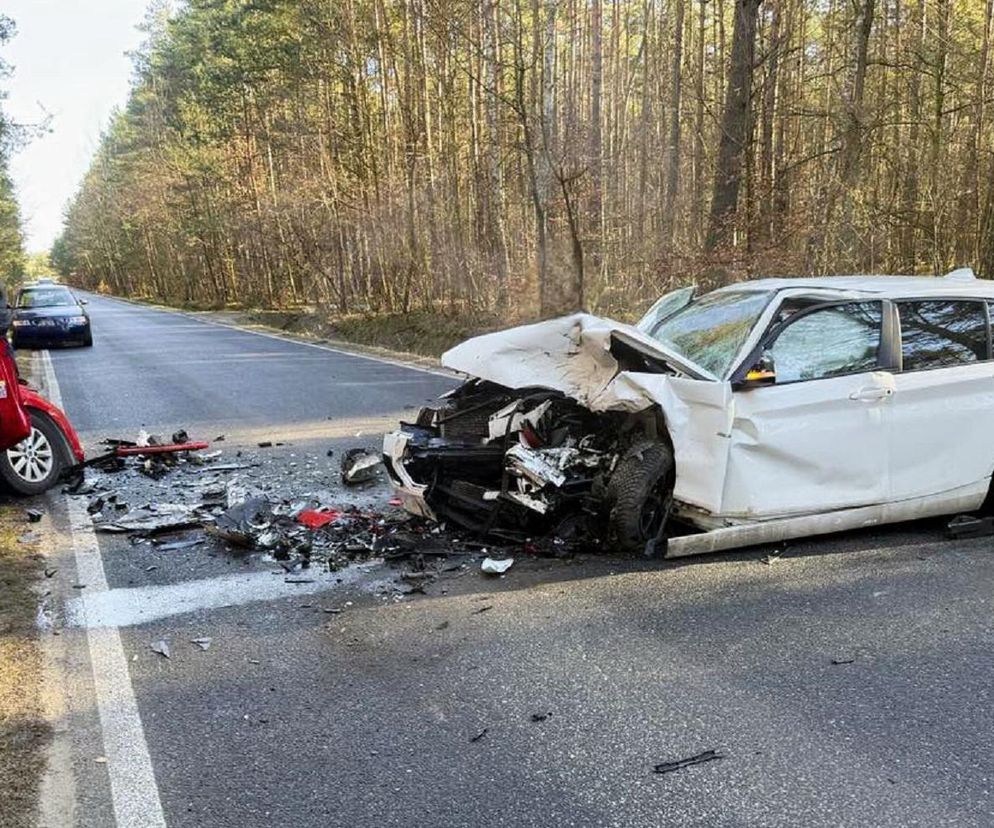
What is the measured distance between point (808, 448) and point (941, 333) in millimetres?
1399

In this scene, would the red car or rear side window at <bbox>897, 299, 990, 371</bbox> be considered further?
the red car

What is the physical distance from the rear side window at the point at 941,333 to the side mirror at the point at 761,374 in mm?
974

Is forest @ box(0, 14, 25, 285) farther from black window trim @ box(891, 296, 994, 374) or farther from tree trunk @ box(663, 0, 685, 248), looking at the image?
tree trunk @ box(663, 0, 685, 248)

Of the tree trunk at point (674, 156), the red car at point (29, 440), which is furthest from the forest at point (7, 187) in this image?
the tree trunk at point (674, 156)

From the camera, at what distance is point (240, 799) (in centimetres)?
279

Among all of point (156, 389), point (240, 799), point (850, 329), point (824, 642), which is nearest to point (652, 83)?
point (156, 389)

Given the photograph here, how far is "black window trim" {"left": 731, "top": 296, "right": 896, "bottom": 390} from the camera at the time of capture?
16.2 feet

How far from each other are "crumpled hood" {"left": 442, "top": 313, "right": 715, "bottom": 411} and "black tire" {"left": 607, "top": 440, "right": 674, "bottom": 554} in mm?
370

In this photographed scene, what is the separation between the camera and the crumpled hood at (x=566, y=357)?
5.02 meters

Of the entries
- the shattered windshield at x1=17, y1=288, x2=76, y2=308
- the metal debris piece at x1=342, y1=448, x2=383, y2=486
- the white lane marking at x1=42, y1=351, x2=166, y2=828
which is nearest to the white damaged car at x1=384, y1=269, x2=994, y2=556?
the metal debris piece at x1=342, y1=448, x2=383, y2=486

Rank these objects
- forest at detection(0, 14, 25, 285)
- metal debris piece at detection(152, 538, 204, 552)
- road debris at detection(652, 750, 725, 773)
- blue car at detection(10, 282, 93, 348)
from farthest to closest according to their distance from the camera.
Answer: forest at detection(0, 14, 25, 285)
blue car at detection(10, 282, 93, 348)
metal debris piece at detection(152, 538, 204, 552)
road debris at detection(652, 750, 725, 773)

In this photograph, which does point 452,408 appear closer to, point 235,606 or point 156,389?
point 235,606

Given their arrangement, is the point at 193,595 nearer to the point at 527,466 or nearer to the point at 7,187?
the point at 527,466

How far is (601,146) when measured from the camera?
19969 millimetres
